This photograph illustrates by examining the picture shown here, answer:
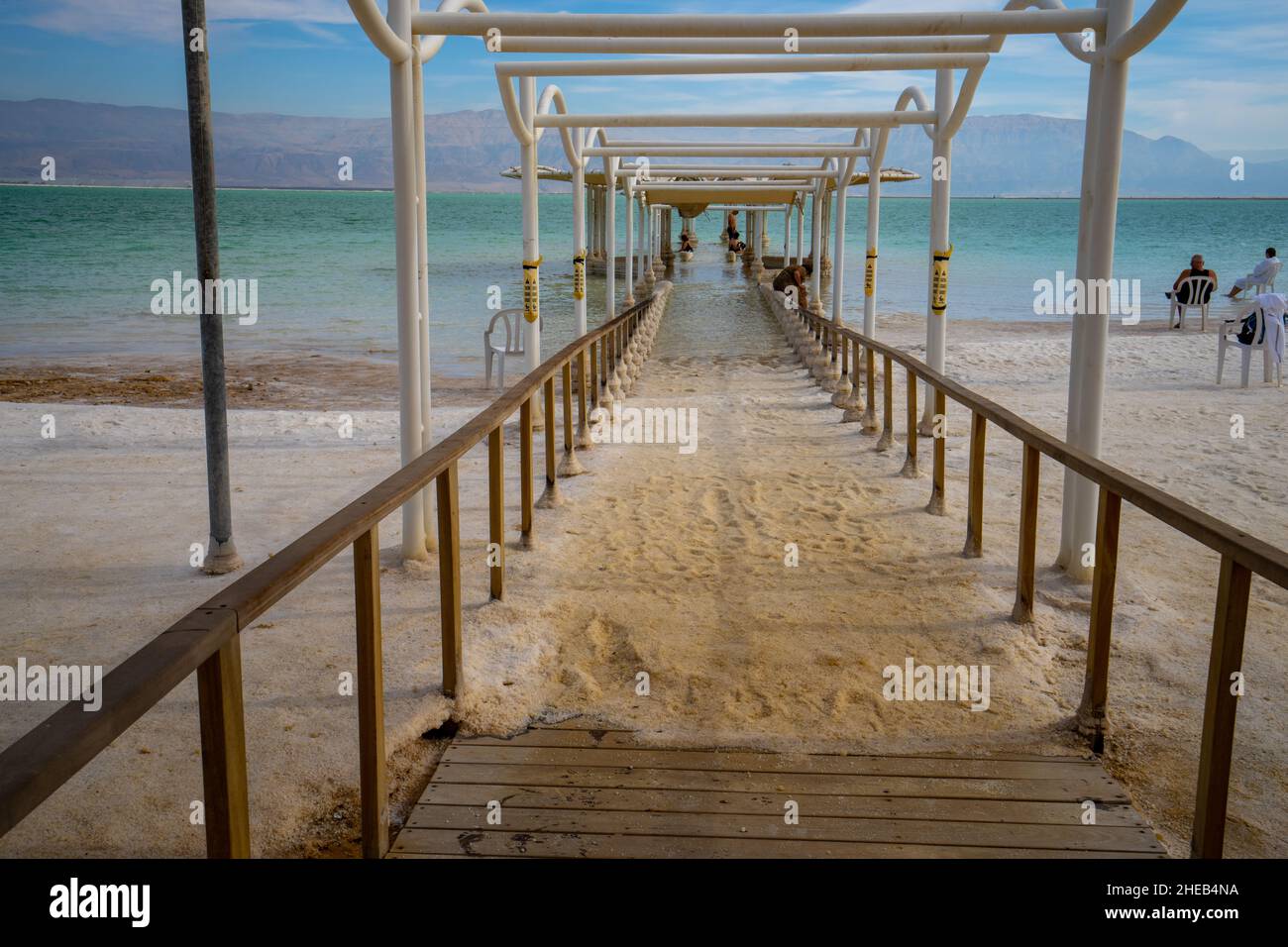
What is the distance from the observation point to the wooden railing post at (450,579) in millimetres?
3773

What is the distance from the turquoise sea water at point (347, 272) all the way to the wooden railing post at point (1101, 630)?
12.5 metres

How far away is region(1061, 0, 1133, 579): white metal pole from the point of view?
4801 mm

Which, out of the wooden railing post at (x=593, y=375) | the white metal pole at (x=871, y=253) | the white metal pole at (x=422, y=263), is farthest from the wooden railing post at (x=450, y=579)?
the white metal pole at (x=871, y=253)

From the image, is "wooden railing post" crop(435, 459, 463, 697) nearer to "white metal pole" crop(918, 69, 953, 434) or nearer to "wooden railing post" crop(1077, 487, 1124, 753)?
"wooden railing post" crop(1077, 487, 1124, 753)

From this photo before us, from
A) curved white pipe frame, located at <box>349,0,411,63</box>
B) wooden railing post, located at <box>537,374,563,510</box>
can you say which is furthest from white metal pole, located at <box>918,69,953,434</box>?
curved white pipe frame, located at <box>349,0,411,63</box>

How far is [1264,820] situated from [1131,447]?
5.82m

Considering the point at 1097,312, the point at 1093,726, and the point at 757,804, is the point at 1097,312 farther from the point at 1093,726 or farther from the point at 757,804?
the point at 757,804

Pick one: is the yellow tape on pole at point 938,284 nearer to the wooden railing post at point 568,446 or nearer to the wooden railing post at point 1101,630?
the wooden railing post at point 568,446

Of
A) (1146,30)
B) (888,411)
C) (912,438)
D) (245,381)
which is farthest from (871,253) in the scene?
(1146,30)

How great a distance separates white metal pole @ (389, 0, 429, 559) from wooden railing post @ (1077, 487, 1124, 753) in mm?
2834

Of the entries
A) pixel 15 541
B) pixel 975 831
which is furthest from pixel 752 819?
pixel 15 541

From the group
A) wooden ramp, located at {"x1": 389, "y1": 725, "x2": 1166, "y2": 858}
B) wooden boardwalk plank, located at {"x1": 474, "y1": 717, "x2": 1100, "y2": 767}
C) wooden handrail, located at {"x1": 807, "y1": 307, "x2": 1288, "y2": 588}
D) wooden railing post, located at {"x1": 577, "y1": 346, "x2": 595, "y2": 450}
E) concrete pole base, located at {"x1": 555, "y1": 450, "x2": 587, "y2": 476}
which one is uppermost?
wooden handrail, located at {"x1": 807, "y1": 307, "x2": 1288, "y2": 588}

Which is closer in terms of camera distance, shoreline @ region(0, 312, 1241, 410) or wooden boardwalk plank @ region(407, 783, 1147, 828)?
wooden boardwalk plank @ region(407, 783, 1147, 828)
